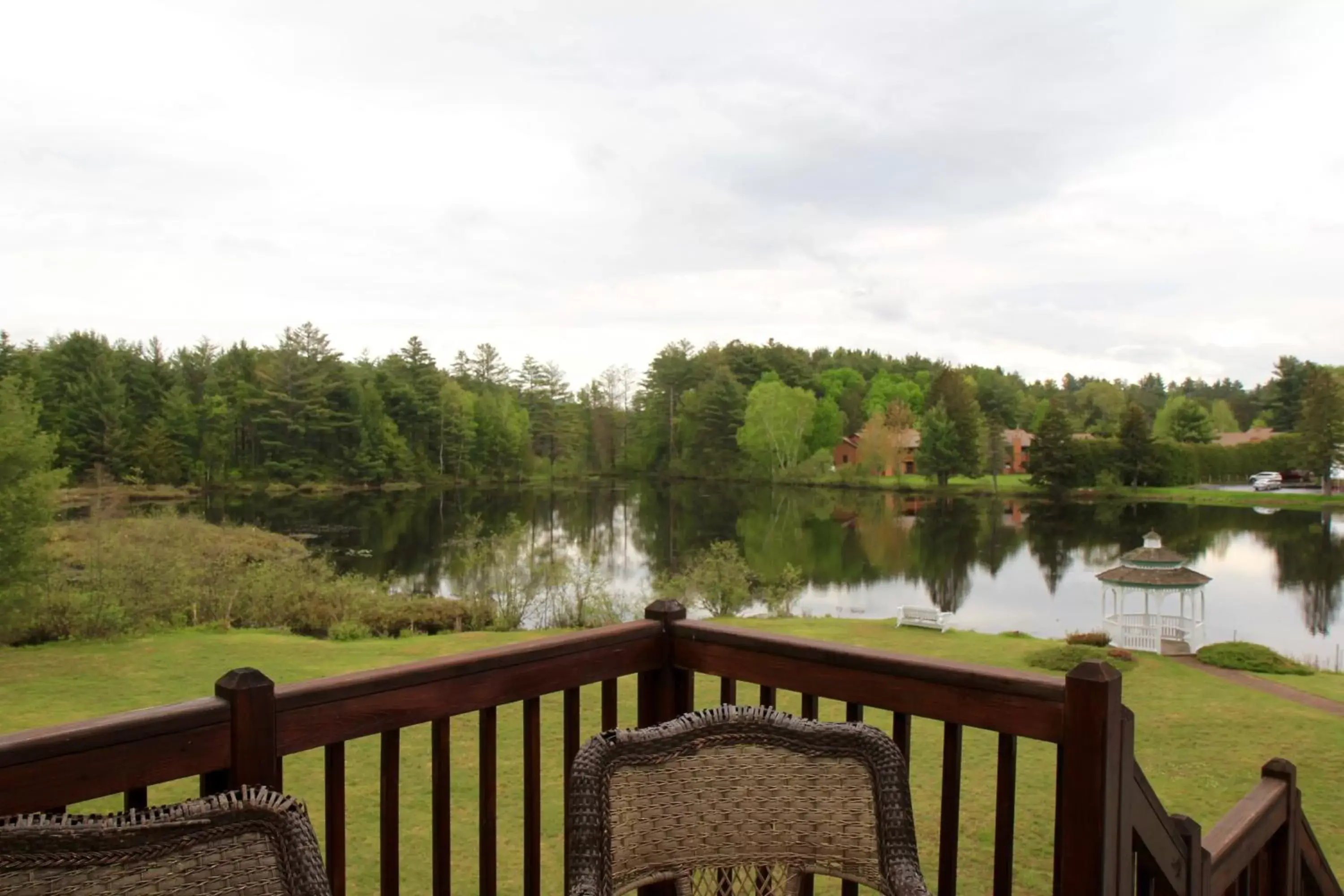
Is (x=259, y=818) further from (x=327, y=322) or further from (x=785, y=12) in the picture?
(x=327, y=322)

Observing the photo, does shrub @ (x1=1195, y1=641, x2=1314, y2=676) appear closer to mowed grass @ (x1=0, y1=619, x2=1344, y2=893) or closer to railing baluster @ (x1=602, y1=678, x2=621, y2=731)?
mowed grass @ (x1=0, y1=619, x2=1344, y2=893)

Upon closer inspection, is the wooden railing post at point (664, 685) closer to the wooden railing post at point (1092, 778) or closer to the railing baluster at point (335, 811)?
the railing baluster at point (335, 811)

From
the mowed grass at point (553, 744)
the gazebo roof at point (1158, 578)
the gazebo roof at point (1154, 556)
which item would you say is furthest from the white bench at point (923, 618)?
the gazebo roof at point (1154, 556)

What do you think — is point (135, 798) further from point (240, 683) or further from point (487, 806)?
point (487, 806)

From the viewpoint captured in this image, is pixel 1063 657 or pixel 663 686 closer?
pixel 663 686

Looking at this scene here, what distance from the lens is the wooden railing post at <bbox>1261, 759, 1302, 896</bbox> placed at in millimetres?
2111

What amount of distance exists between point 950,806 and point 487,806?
93 cm

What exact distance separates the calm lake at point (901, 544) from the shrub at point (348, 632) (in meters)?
4.65

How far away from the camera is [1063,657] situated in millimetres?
11523

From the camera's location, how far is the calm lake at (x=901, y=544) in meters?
19.0

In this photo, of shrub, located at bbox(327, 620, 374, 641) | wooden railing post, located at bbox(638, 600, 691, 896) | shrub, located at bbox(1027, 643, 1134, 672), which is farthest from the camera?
shrub, located at bbox(327, 620, 374, 641)

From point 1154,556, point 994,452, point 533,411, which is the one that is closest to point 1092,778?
point 1154,556

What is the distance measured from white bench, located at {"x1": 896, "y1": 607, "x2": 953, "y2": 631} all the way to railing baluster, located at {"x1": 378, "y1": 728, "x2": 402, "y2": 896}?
46.6 ft

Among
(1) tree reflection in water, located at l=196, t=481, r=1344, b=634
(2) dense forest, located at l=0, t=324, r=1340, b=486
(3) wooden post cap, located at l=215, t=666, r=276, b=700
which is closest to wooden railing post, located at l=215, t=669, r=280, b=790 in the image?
(3) wooden post cap, located at l=215, t=666, r=276, b=700
